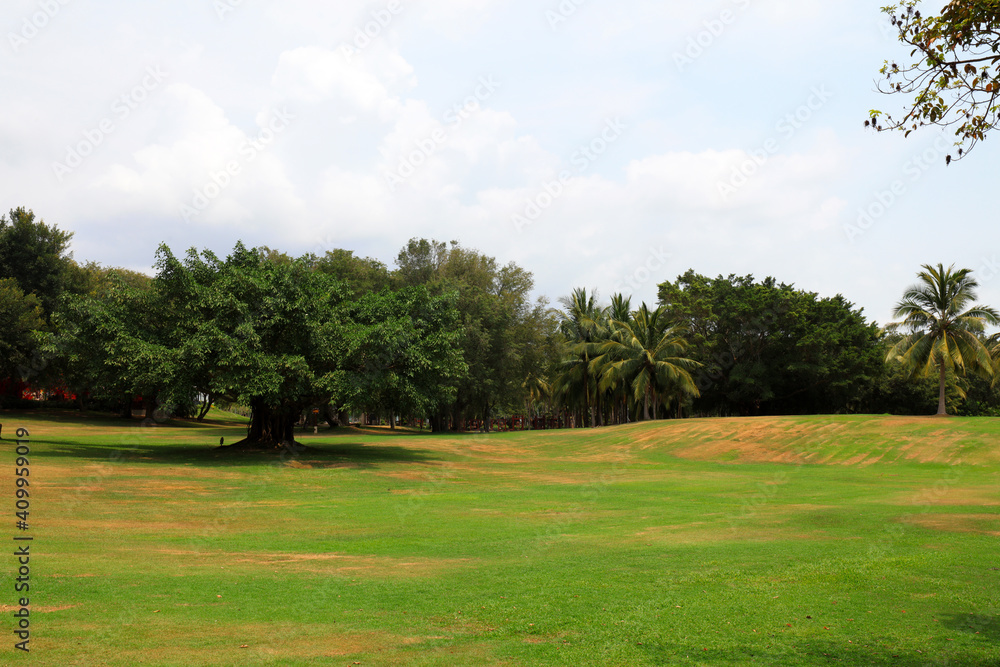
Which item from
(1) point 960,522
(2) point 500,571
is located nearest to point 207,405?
(2) point 500,571

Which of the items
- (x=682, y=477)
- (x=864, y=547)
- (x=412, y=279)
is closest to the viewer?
(x=864, y=547)

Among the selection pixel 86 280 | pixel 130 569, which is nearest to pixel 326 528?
pixel 130 569

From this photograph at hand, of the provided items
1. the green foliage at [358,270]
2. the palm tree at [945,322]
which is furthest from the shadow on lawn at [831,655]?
the green foliage at [358,270]

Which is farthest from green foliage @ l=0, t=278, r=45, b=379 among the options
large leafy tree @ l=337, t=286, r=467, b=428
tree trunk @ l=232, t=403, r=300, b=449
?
large leafy tree @ l=337, t=286, r=467, b=428

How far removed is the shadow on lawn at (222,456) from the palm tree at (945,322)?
34.8 meters

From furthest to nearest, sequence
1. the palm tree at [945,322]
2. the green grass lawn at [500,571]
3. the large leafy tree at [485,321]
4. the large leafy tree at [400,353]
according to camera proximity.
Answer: the large leafy tree at [485,321]
the palm tree at [945,322]
the large leafy tree at [400,353]
the green grass lawn at [500,571]

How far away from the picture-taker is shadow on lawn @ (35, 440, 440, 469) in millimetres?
30939

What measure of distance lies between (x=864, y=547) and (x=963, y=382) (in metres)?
77.6

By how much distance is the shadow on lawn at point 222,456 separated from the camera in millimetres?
30939

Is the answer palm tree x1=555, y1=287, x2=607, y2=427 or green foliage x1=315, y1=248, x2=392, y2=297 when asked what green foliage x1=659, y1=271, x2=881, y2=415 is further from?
green foliage x1=315, y1=248, x2=392, y2=297

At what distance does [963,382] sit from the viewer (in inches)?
3044

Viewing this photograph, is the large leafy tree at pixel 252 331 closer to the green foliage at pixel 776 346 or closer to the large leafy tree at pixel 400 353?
the large leafy tree at pixel 400 353

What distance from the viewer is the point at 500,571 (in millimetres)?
11562

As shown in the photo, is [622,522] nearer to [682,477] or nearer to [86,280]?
[682,477]
